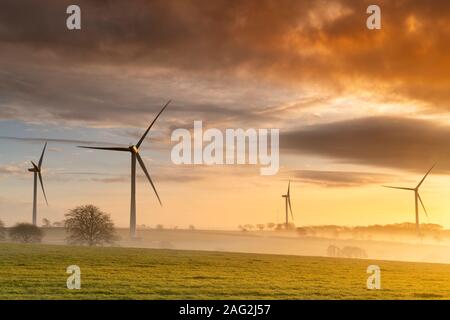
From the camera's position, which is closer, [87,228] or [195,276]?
[195,276]

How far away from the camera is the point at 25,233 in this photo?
93562 mm

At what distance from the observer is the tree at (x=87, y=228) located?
87438 mm

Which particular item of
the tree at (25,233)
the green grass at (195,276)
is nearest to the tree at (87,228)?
the tree at (25,233)

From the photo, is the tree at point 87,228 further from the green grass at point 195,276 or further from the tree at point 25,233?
the green grass at point 195,276

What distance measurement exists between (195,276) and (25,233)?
53.7 metres

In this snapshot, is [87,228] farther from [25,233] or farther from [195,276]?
[195,276]

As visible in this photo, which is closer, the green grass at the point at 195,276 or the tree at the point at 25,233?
the green grass at the point at 195,276

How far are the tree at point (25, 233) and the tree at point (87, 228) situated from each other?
8.85 meters

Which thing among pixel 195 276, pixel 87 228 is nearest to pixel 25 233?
pixel 87 228

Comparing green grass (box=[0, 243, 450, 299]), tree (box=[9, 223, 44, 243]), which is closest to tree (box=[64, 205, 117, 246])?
tree (box=[9, 223, 44, 243])
